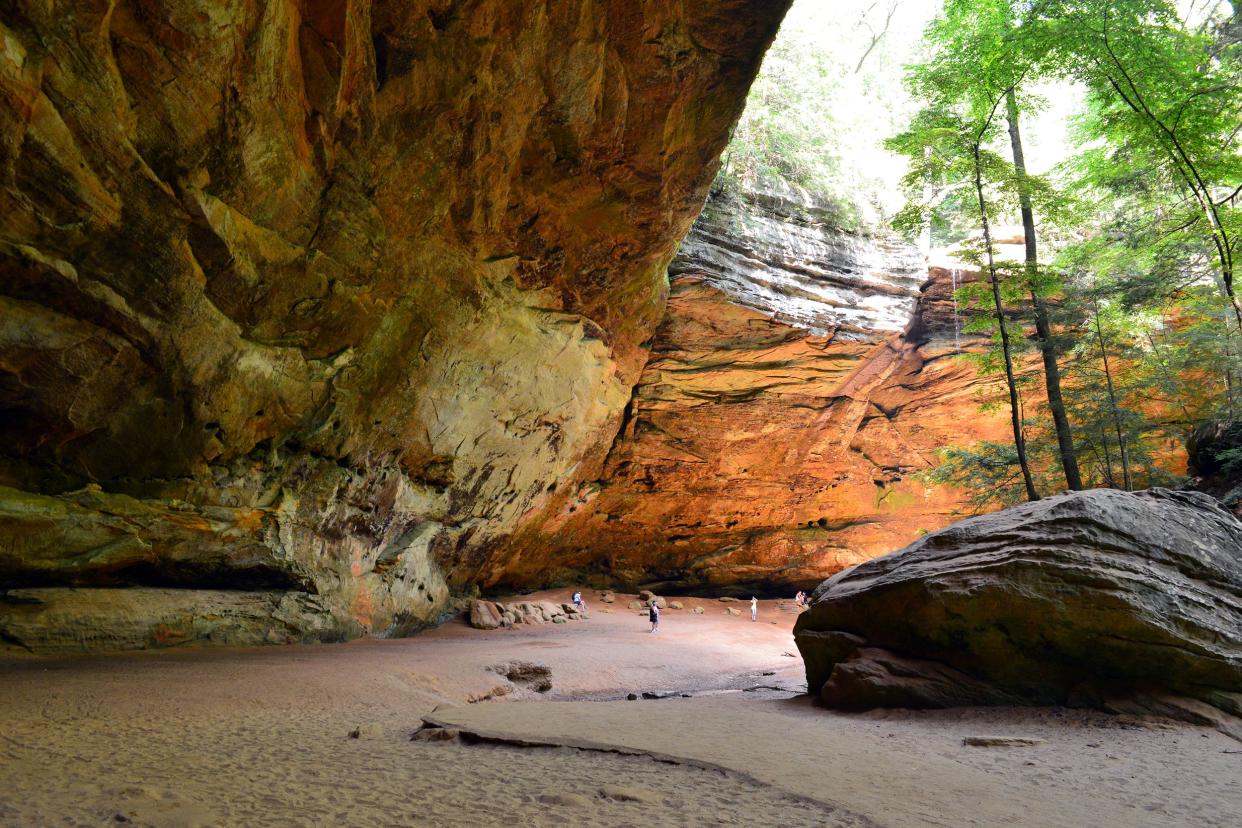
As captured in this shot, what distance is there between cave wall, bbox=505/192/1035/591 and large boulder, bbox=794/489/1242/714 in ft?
31.4

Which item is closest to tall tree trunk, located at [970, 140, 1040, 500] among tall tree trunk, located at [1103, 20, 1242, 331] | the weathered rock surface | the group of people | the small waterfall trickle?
tall tree trunk, located at [1103, 20, 1242, 331]

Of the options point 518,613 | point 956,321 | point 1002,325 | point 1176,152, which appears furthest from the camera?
point 956,321

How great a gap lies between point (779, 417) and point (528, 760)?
16.3 metres

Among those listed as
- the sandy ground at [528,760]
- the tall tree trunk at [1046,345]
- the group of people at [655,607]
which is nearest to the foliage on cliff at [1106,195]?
the tall tree trunk at [1046,345]

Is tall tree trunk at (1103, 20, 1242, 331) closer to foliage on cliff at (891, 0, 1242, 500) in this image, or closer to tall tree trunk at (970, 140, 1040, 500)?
foliage on cliff at (891, 0, 1242, 500)

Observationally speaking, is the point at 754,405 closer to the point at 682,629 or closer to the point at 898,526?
the point at 682,629

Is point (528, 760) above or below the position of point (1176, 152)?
below

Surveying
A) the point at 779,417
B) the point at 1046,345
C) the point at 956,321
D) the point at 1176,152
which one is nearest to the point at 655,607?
the point at 779,417

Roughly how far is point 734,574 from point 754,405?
789cm

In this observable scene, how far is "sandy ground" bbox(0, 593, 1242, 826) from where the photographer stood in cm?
322

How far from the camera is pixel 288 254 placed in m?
8.45

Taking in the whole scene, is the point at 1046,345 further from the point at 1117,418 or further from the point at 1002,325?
the point at 1117,418

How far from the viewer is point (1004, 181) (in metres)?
11.7

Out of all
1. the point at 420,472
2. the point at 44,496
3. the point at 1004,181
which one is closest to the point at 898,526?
the point at 1004,181
